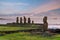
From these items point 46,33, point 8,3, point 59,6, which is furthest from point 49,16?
point 8,3

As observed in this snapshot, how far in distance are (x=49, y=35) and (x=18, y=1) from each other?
1739 millimetres

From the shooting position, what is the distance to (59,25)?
200 inches

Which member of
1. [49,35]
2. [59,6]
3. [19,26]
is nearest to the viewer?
[49,35]

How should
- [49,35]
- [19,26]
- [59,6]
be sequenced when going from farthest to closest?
[59,6] < [19,26] < [49,35]

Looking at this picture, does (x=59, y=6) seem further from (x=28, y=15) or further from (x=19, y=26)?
(x=19, y=26)

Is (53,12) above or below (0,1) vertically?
below

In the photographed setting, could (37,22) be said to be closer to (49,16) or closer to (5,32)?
(49,16)

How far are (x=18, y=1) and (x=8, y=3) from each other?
359 millimetres

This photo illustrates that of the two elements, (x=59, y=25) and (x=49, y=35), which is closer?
(x=49, y=35)

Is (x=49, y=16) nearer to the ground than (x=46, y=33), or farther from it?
farther from it

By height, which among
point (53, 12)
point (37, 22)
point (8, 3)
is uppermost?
point (8, 3)

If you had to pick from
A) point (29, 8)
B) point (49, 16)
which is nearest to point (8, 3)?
point (29, 8)

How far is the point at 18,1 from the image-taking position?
16.6 feet

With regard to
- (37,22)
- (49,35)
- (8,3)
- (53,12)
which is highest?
(8,3)
